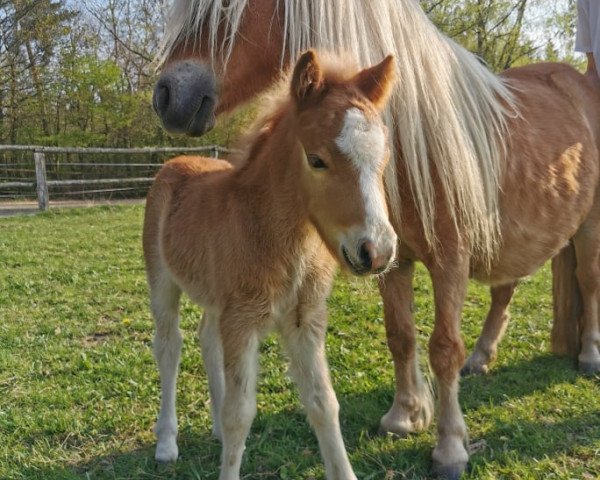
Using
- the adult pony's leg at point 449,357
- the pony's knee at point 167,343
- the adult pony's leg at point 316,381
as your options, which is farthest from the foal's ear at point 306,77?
the pony's knee at point 167,343

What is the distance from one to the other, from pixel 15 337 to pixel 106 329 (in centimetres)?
71

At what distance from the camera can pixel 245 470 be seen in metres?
2.67

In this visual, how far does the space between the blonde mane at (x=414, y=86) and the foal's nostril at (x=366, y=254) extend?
0.75 m

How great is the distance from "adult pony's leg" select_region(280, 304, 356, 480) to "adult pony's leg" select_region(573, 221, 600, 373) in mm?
2280

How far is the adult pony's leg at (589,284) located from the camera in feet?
12.5

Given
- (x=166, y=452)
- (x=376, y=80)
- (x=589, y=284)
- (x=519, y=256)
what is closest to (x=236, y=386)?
(x=166, y=452)

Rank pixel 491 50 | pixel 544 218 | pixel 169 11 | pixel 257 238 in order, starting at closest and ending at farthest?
1. pixel 257 238
2. pixel 169 11
3. pixel 544 218
4. pixel 491 50

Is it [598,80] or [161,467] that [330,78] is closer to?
[161,467]

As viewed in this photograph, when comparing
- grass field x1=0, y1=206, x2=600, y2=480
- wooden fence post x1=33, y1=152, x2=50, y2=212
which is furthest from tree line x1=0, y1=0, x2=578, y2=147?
grass field x1=0, y1=206, x2=600, y2=480

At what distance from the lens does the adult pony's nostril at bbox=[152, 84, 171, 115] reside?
7.46ft

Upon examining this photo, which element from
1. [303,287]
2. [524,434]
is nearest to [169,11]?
[303,287]

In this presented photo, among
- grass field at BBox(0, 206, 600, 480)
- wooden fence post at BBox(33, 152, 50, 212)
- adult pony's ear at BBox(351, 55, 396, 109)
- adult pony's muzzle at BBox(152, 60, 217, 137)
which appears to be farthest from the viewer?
wooden fence post at BBox(33, 152, 50, 212)

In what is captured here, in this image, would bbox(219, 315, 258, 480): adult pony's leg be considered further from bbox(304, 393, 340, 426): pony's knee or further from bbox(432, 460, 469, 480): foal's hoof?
bbox(432, 460, 469, 480): foal's hoof

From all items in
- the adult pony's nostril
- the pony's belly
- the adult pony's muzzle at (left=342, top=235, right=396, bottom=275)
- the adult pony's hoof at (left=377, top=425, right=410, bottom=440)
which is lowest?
the adult pony's hoof at (left=377, top=425, right=410, bottom=440)
